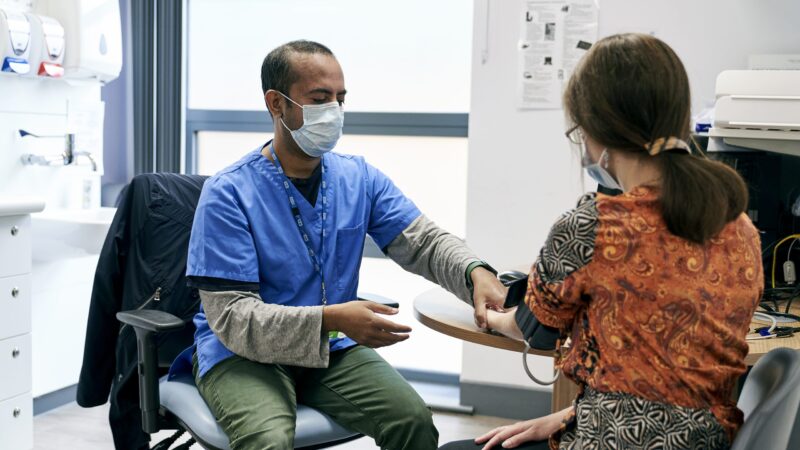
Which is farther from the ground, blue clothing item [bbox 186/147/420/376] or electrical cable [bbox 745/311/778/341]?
blue clothing item [bbox 186/147/420/376]

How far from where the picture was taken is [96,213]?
318cm

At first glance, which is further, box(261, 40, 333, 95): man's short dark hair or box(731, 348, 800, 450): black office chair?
box(261, 40, 333, 95): man's short dark hair

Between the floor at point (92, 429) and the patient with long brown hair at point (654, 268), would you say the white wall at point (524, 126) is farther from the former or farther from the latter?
the patient with long brown hair at point (654, 268)

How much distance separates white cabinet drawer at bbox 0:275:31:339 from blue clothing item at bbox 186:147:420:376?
780 millimetres

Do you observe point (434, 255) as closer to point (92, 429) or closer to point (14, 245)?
point (14, 245)

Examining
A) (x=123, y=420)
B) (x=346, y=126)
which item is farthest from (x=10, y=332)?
(x=346, y=126)

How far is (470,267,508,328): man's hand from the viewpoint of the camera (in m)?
1.58

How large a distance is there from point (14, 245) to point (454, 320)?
1.38m

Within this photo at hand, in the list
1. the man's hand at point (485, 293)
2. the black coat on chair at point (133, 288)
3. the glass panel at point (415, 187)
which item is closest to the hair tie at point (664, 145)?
the man's hand at point (485, 293)

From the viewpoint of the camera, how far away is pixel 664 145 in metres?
1.07

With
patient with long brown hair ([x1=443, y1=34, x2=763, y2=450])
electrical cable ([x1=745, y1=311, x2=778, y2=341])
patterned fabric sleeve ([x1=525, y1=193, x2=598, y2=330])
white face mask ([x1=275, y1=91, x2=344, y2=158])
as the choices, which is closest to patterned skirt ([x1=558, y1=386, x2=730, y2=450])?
patient with long brown hair ([x1=443, y1=34, x2=763, y2=450])

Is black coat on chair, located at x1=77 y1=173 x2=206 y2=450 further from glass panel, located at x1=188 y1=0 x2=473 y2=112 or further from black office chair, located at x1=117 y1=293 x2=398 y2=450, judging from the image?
glass panel, located at x1=188 y1=0 x2=473 y2=112

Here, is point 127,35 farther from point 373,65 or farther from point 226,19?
point 373,65

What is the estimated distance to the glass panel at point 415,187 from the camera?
3.42m
